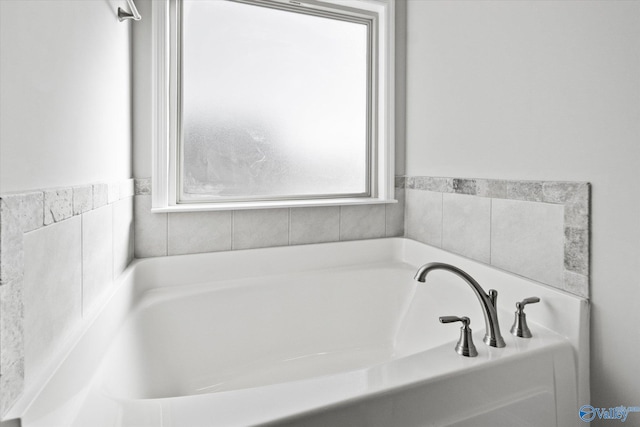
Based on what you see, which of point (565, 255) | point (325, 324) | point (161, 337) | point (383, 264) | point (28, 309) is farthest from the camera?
point (383, 264)

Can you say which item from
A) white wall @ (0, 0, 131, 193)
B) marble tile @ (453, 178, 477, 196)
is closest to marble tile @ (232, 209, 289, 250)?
white wall @ (0, 0, 131, 193)

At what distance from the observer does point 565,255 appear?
3.76ft

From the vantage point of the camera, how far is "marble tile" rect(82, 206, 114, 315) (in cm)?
97

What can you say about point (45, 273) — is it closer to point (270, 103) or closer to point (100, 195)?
point (100, 195)

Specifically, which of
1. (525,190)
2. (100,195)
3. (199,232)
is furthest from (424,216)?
(100,195)

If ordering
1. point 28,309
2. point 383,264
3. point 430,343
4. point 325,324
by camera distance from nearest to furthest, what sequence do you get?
point 28,309 → point 430,343 → point 325,324 → point 383,264

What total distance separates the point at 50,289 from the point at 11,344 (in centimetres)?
18

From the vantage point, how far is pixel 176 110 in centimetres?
170

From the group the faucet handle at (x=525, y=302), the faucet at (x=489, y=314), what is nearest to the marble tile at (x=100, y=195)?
the faucet at (x=489, y=314)

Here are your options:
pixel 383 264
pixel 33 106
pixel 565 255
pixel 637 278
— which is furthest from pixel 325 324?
pixel 33 106

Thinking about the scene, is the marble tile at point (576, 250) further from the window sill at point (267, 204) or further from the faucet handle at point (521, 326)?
the window sill at point (267, 204)

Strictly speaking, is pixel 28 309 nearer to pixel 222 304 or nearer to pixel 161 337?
pixel 161 337

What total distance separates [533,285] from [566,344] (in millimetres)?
214

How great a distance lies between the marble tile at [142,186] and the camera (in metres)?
1.58
